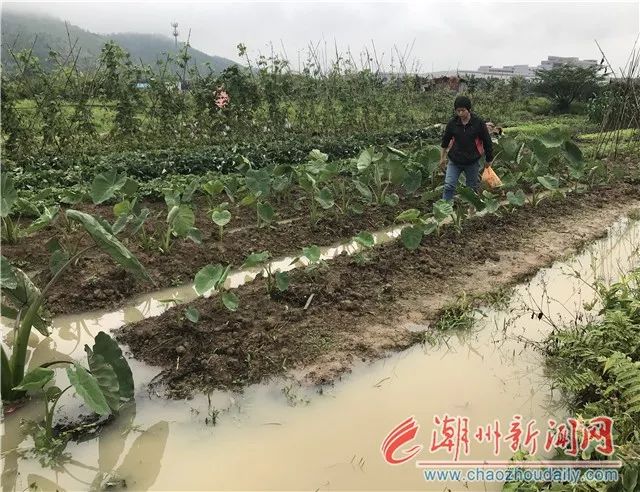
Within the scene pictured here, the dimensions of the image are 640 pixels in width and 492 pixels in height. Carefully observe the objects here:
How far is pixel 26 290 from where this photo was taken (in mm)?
3072

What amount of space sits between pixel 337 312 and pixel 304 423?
4.06 ft

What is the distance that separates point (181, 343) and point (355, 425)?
137cm

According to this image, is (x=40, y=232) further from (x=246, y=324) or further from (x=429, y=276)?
(x=429, y=276)

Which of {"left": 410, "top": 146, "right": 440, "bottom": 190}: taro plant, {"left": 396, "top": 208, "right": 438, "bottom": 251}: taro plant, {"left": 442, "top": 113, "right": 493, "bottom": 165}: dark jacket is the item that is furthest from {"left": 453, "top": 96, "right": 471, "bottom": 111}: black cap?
{"left": 410, "top": 146, "right": 440, "bottom": 190}: taro plant

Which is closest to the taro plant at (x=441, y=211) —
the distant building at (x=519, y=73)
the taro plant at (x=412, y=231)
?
the taro plant at (x=412, y=231)

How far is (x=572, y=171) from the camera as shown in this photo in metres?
7.47

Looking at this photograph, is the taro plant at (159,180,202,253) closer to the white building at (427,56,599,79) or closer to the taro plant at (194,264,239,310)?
the taro plant at (194,264,239,310)

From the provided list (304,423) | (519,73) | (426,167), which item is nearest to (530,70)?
(519,73)

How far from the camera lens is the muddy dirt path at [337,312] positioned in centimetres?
339

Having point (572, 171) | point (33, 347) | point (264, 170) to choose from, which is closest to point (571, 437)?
point (33, 347)

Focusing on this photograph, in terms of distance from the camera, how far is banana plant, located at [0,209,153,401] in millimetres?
2629

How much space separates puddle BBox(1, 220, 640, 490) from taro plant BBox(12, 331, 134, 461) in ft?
0.31

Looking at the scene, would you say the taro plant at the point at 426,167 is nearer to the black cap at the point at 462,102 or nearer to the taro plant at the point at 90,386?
the black cap at the point at 462,102

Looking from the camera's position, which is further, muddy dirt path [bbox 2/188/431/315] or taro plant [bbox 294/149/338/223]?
taro plant [bbox 294/149/338/223]
